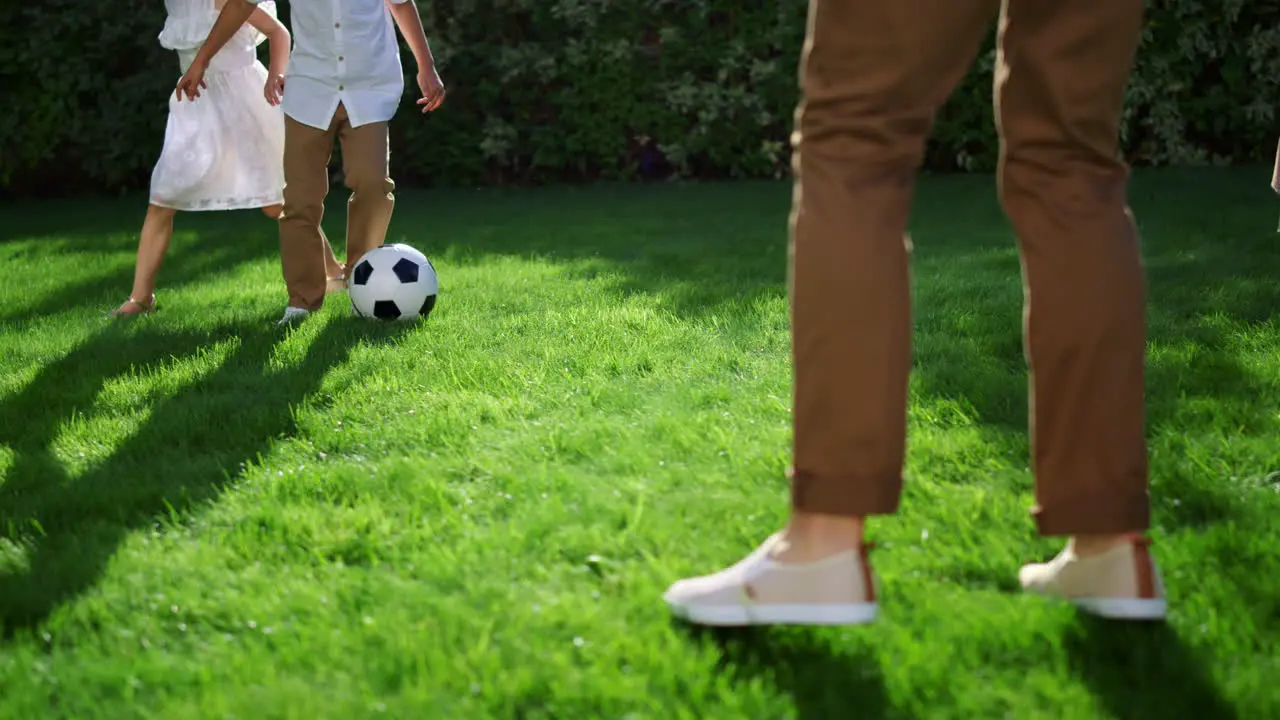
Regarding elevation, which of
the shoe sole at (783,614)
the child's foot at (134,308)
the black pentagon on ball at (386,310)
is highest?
the shoe sole at (783,614)

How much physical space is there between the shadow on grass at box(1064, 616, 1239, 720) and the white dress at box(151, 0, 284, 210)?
13.6 feet

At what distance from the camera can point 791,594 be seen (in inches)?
71.9

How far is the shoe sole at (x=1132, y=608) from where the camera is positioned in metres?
1.83

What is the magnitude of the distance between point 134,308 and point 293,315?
0.82 meters

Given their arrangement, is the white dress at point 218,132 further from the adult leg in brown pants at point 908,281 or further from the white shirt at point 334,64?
the adult leg in brown pants at point 908,281

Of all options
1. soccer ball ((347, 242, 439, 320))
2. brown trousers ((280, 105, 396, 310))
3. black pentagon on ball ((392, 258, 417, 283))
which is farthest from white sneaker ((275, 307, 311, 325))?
black pentagon on ball ((392, 258, 417, 283))

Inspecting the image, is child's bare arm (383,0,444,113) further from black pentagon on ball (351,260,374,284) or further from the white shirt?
black pentagon on ball (351,260,374,284)

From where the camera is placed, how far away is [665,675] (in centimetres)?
175

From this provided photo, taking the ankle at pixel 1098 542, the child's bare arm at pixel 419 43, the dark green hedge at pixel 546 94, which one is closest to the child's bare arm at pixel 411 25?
the child's bare arm at pixel 419 43

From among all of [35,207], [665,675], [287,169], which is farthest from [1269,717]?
[35,207]

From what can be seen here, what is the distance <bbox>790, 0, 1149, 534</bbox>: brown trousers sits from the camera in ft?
5.74

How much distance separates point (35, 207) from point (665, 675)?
31.8 ft

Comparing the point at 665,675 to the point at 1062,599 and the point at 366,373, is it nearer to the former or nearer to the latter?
the point at 1062,599

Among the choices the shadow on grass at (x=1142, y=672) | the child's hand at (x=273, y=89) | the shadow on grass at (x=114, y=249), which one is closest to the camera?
the shadow on grass at (x=1142, y=672)
